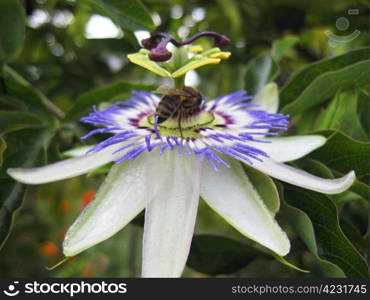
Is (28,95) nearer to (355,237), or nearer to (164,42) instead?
(164,42)

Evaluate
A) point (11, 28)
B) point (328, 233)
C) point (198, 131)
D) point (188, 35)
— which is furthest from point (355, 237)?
point (188, 35)

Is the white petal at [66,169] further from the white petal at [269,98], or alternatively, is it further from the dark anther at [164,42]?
the white petal at [269,98]

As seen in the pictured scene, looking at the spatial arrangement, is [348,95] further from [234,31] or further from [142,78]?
[142,78]

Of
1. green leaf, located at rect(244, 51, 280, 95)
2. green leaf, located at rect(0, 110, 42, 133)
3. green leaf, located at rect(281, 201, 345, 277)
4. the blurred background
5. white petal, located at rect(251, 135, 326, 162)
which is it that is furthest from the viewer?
the blurred background

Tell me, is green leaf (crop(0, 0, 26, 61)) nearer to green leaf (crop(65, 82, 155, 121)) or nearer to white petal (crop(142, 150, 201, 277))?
green leaf (crop(65, 82, 155, 121))

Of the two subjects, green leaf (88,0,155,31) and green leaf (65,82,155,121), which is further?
green leaf (65,82,155,121)

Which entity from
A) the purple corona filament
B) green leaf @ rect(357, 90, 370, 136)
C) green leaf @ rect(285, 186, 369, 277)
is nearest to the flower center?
the purple corona filament

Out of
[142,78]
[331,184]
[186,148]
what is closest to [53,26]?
[142,78]
